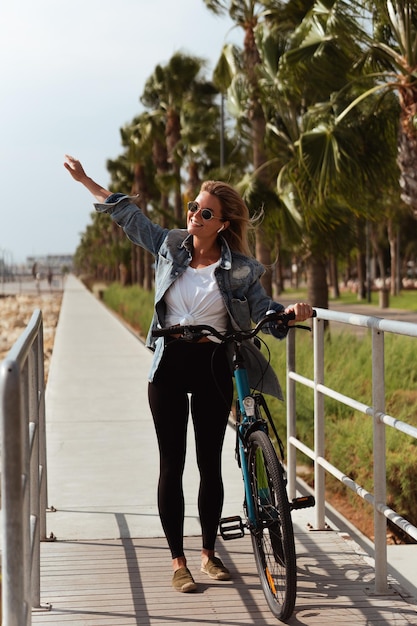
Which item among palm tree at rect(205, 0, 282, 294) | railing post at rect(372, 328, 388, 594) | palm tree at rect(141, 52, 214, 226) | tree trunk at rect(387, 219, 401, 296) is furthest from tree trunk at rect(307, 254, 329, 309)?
tree trunk at rect(387, 219, 401, 296)

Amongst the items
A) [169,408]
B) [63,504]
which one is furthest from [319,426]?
[63,504]

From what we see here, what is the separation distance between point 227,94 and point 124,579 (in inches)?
747

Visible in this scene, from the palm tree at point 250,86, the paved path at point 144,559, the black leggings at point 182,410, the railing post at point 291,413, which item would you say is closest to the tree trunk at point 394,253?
the palm tree at point 250,86

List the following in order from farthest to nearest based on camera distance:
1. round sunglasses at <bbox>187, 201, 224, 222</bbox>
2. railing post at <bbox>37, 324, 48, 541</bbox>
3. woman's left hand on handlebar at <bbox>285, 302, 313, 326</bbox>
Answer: railing post at <bbox>37, 324, 48, 541</bbox> → round sunglasses at <bbox>187, 201, 224, 222</bbox> → woman's left hand on handlebar at <bbox>285, 302, 313, 326</bbox>

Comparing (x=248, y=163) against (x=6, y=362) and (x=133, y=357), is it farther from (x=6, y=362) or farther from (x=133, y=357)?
(x=6, y=362)

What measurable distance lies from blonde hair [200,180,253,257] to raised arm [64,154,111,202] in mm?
529

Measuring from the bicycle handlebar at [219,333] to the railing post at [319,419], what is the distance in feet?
3.32

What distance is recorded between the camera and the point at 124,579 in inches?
192

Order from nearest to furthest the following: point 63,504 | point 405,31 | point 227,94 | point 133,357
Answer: point 63,504 → point 405,31 → point 133,357 → point 227,94

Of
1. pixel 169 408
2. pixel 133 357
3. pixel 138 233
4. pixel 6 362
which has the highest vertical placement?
pixel 138 233

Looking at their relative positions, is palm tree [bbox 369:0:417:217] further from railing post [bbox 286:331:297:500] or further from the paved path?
railing post [bbox 286:331:297:500]

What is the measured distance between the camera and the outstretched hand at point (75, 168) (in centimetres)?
494

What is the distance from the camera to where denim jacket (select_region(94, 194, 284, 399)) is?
15.2ft

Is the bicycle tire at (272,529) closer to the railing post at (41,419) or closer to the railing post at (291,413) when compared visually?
the railing post at (41,419)
